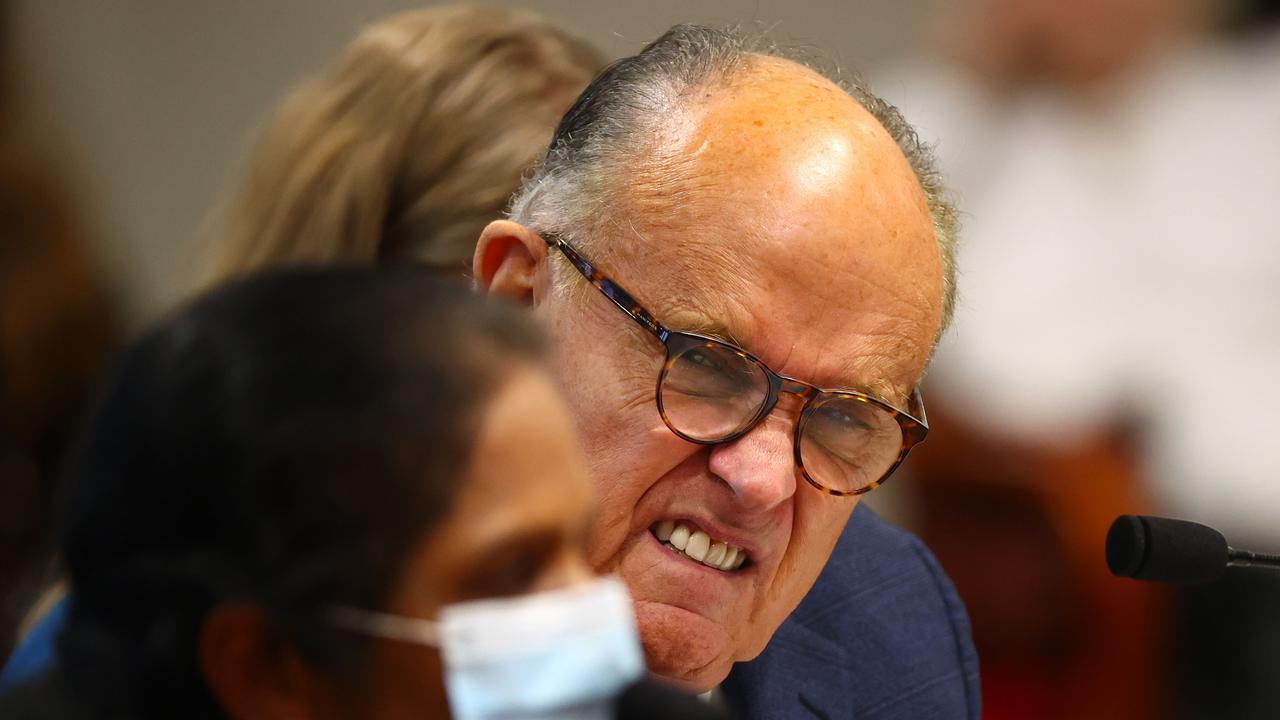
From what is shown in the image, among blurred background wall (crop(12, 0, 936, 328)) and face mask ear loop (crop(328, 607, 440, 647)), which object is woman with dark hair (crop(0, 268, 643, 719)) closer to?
face mask ear loop (crop(328, 607, 440, 647))

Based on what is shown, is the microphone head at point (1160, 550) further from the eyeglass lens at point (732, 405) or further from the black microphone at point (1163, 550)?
the eyeglass lens at point (732, 405)

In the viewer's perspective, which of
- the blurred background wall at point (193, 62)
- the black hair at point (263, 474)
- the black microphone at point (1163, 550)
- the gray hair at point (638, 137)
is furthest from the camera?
the blurred background wall at point (193, 62)

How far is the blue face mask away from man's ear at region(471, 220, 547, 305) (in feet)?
2.30

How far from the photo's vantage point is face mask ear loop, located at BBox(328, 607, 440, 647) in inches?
42.2

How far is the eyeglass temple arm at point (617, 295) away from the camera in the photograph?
1733mm

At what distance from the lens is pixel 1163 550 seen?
5.12 feet

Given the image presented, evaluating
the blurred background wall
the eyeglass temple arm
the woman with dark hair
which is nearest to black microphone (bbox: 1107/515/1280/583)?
the eyeglass temple arm

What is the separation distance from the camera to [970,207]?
14.2 ft

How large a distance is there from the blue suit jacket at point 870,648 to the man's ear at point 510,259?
0.58m

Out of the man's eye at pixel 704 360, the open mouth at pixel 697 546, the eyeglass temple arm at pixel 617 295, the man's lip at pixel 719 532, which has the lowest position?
the open mouth at pixel 697 546

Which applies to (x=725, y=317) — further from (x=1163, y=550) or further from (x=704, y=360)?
(x=1163, y=550)

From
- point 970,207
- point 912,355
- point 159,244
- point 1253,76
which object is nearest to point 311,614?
point 912,355

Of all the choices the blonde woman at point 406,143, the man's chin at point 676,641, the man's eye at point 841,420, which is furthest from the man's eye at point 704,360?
the blonde woman at point 406,143

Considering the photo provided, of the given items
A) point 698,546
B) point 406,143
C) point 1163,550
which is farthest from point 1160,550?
point 406,143
